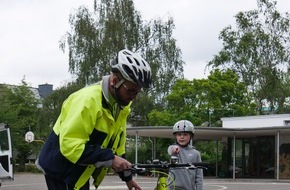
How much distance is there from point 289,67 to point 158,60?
10641 millimetres

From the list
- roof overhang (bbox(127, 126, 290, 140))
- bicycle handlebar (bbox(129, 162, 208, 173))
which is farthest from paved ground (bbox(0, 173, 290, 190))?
bicycle handlebar (bbox(129, 162, 208, 173))

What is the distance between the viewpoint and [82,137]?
345 cm

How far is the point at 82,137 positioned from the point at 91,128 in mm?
83

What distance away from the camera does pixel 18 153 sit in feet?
179

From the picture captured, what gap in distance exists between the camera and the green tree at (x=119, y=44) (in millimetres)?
45531

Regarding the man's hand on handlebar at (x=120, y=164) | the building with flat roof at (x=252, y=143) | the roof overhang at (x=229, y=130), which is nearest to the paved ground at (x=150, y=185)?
the roof overhang at (x=229, y=130)

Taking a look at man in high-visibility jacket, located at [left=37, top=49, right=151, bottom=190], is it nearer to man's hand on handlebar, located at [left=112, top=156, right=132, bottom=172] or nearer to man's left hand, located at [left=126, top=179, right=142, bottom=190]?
man's hand on handlebar, located at [left=112, top=156, right=132, bottom=172]

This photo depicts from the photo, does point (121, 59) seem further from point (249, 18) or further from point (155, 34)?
point (249, 18)

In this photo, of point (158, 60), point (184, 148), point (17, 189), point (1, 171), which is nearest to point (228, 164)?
point (158, 60)

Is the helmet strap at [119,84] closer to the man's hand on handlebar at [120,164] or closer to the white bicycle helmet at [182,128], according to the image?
the man's hand on handlebar at [120,164]

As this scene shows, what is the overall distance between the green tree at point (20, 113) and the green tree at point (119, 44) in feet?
24.1

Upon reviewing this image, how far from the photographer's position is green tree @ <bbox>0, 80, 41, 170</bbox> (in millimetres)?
50250

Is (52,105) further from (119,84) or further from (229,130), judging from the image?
(119,84)

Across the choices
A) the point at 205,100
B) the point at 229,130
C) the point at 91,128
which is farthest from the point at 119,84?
the point at 205,100
